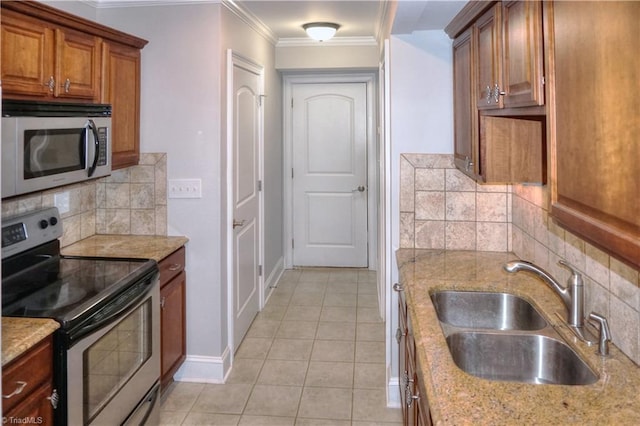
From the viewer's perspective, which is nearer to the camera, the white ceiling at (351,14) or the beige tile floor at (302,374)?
the white ceiling at (351,14)

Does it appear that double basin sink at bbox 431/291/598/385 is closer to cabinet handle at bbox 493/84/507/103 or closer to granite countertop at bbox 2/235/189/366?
cabinet handle at bbox 493/84/507/103

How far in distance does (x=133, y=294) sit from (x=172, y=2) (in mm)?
1773

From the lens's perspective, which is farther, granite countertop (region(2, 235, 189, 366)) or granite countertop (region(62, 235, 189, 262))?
granite countertop (region(62, 235, 189, 262))

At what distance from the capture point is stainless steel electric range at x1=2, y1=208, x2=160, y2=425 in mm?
1787

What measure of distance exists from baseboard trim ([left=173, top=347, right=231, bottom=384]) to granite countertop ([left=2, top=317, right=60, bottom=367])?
1485mm

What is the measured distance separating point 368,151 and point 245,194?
2080 mm

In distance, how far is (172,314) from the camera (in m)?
2.86

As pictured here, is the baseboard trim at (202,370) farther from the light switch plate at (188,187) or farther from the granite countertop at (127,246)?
the light switch plate at (188,187)

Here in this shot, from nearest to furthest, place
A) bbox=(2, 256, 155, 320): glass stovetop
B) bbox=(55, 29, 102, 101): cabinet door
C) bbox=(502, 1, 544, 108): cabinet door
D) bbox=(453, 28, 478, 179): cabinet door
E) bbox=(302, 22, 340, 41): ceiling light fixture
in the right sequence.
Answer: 1. bbox=(502, 1, 544, 108): cabinet door
2. bbox=(2, 256, 155, 320): glass stovetop
3. bbox=(453, 28, 478, 179): cabinet door
4. bbox=(55, 29, 102, 101): cabinet door
5. bbox=(302, 22, 340, 41): ceiling light fixture

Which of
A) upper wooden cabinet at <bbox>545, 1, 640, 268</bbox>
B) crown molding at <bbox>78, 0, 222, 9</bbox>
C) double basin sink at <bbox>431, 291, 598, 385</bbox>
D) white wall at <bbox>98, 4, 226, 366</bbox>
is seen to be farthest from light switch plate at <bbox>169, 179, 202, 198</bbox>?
upper wooden cabinet at <bbox>545, 1, 640, 268</bbox>

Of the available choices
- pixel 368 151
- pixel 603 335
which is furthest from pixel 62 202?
pixel 368 151

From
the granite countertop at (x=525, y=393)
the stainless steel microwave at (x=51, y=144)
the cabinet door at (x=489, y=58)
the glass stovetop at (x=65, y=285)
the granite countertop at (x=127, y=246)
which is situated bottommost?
the granite countertop at (x=525, y=393)

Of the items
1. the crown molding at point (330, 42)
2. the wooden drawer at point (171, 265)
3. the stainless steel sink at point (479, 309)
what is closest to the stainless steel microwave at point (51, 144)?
the wooden drawer at point (171, 265)

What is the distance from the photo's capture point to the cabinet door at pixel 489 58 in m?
1.74
